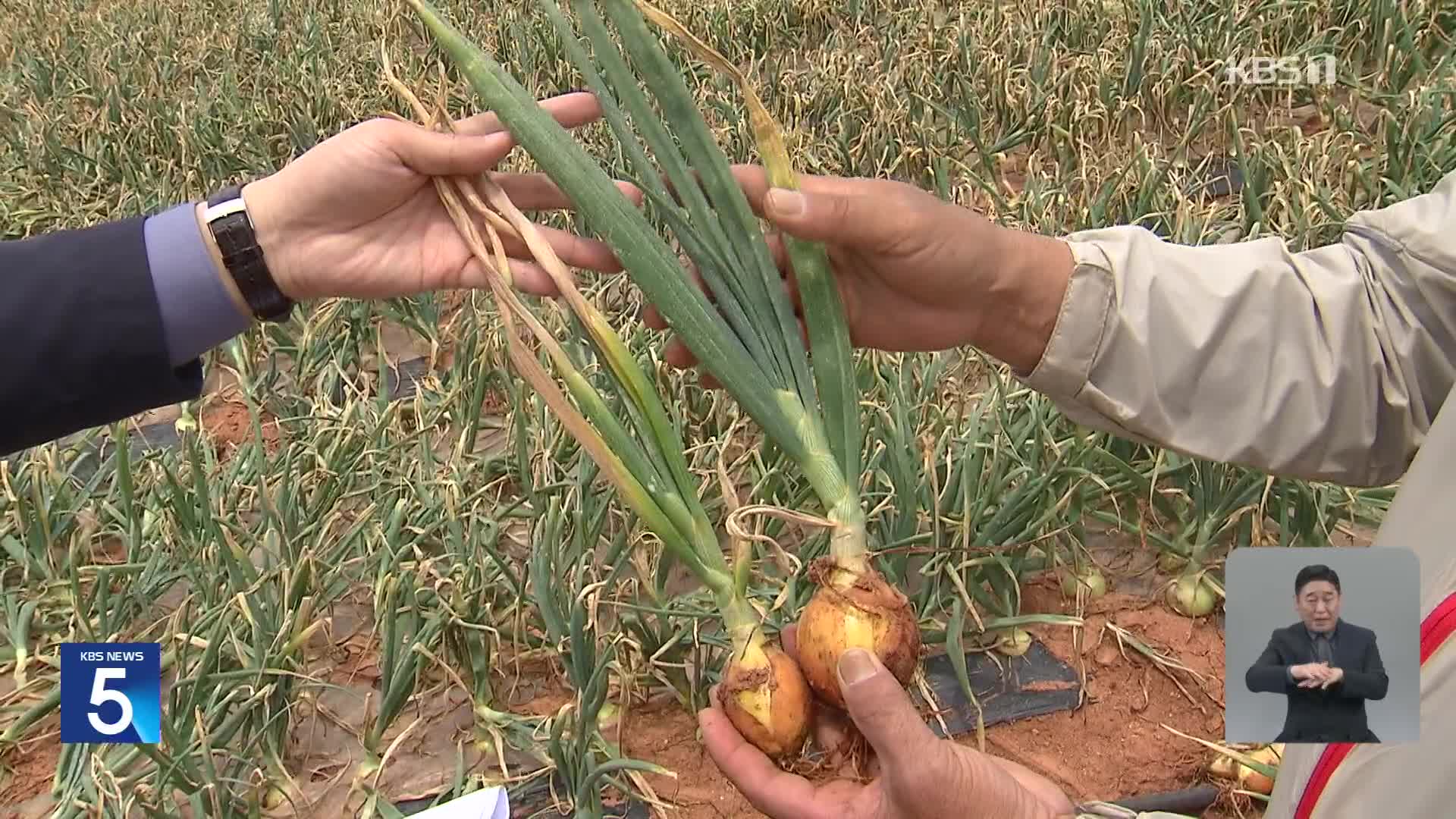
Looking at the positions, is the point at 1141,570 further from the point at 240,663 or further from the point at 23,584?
the point at 23,584

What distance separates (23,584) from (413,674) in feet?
2.51

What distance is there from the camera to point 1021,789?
0.83 m

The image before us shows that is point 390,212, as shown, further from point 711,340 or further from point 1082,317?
point 1082,317

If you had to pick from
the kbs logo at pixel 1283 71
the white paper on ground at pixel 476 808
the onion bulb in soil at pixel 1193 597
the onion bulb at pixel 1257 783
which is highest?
the kbs logo at pixel 1283 71

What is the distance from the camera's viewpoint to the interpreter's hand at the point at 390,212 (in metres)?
1.19

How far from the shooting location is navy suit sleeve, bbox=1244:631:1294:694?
57 centimetres

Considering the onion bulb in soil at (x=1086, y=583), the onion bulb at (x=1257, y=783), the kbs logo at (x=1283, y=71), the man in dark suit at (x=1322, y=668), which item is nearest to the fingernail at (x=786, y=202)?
the man in dark suit at (x=1322, y=668)

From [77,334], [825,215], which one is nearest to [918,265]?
[825,215]

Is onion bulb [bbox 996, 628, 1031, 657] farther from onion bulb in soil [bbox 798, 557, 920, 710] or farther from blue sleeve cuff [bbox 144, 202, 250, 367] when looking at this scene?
blue sleeve cuff [bbox 144, 202, 250, 367]

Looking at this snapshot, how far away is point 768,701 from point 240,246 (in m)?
Answer: 0.84

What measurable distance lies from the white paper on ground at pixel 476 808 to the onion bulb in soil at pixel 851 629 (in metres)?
0.39

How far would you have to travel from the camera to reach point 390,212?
1281 mm

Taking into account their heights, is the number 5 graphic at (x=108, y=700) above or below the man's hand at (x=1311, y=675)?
below

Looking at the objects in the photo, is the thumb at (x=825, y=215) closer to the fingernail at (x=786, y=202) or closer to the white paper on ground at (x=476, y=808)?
the fingernail at (x=786, y=202)
